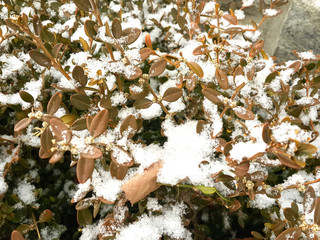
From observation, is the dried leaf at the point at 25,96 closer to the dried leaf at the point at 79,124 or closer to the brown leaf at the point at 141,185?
the dried leaf at the point at 79,124

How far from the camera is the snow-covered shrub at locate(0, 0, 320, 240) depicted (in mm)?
819

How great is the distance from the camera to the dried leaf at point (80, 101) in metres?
0.92

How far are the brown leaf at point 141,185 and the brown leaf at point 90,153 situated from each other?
0.21 meters

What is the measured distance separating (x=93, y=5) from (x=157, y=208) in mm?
737

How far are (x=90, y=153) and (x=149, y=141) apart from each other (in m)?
0.62

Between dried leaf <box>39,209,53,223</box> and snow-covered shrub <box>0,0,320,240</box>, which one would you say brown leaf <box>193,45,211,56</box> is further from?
dried leaf <box>39,209,53,223</box>

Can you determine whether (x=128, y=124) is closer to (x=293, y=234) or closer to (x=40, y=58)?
(x=40, y=58)

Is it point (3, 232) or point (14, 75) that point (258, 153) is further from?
point (14, 75)

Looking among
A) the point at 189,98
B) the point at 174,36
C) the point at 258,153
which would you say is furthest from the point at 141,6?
the point at 258,153

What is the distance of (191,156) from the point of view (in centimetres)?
99

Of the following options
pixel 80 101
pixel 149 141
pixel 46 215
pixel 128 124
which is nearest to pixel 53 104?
pixel 80 101

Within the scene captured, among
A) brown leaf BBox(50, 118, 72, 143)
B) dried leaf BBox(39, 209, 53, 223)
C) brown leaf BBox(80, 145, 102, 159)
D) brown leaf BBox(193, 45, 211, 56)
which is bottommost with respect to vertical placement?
dried leaf BBox(39, 209, 53, 223)

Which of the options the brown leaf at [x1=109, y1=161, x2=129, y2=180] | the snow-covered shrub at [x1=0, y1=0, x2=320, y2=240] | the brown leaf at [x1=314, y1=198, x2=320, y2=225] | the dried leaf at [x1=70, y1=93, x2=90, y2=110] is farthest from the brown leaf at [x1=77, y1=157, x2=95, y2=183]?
the brown leaf at [x1=314, y1=198, x2=320, y2=225]

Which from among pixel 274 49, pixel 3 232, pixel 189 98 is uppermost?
pixel 189 98
